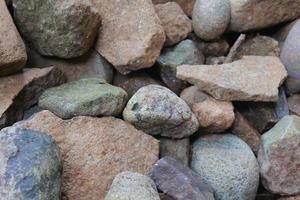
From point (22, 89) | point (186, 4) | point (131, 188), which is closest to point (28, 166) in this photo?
point (131, 188)

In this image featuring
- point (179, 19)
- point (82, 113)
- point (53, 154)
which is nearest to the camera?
point (53, 154)

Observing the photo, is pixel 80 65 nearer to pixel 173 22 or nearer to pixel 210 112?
pixel 173 22

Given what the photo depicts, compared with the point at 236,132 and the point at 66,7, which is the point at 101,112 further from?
the point at 236,132

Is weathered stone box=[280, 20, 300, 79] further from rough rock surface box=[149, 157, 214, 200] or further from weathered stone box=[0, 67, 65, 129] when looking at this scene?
weathered stone box=[0, 67, 65, 129]

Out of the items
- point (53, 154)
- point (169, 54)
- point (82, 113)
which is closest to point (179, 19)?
point (169, 54)

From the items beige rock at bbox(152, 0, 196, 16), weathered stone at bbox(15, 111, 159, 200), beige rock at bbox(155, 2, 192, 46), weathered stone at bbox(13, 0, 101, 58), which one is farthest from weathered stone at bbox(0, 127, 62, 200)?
beige rock at bbox(152, 0, 196, 16)

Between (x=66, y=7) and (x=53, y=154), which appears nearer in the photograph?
(x=53, y=154)

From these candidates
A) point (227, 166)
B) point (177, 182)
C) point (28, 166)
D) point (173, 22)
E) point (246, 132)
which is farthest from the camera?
point (173, 22)
